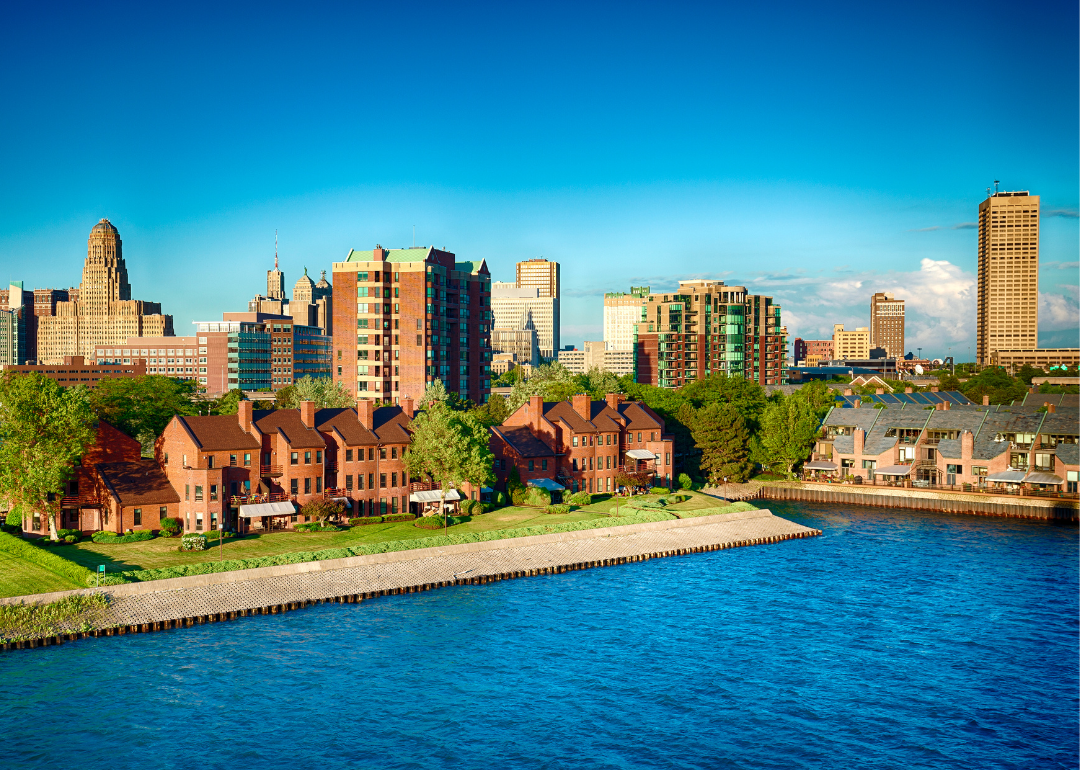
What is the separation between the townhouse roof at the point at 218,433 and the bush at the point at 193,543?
10357 mm

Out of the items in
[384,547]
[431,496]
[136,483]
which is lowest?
[384,547]

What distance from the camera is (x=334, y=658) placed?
5688 cm

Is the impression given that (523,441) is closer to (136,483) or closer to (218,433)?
(218,433)

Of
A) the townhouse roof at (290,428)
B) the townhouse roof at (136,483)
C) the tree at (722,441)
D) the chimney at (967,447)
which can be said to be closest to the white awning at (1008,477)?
the chimney at (967,447)

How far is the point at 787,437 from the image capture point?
13300cm

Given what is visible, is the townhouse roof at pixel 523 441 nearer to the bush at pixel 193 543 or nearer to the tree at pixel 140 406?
the tree at pixel 140 406

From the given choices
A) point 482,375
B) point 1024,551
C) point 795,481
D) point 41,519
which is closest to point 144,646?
point 41,519

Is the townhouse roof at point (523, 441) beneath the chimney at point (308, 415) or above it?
beneath

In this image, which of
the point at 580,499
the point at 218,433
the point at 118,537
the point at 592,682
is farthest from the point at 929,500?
the point at 118,537

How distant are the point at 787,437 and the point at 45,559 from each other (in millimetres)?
98935

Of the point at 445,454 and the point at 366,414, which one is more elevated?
the point at 366,414

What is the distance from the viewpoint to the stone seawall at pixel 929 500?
108 m

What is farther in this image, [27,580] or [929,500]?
[929,500]

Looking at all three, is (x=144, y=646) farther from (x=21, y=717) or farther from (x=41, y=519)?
(x=41, y=519)
